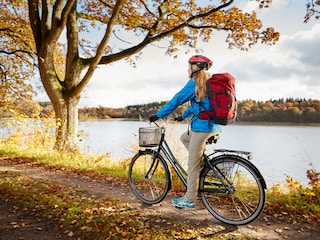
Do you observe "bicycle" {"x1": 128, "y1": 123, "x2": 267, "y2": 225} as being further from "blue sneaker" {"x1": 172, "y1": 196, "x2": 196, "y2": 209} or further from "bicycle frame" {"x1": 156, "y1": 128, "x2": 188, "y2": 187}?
"blue sneaker" {"x1": 172, "y1": 196, "x2": 196, "y2": 209}

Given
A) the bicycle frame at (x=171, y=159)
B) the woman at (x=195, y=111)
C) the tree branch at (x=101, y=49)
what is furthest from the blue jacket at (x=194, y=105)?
the tree branch at (x=101, y=49)

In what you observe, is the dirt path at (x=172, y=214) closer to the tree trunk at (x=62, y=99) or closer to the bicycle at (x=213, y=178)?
the bicycle at (x=213, y=178)

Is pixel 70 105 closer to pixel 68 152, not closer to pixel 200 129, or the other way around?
pixel 68 152

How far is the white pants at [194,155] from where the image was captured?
13.5 feet

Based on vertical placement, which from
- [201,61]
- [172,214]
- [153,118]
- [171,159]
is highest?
[201,61]

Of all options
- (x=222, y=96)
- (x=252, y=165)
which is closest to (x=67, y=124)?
(x=222, y=96)

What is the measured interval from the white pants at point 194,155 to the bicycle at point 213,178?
0.29 ft

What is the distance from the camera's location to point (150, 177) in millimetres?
5113

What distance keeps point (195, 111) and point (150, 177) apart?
1.56m

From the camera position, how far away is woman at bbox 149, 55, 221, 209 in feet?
13.2

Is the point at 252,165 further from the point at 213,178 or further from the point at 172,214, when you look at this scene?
the point at 172,214

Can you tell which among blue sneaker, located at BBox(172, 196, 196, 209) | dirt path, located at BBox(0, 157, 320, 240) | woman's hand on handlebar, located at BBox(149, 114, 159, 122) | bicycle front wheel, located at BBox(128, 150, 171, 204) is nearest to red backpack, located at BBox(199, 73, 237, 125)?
woman's hand on handlebar, located at BBox(149, 114, 159, 122)

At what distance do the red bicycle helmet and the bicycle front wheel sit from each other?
1.60 m

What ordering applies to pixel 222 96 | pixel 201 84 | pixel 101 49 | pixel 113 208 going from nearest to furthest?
1. pixel 222 96
2. pixel 201 84
3. pixel 113 208
4. pixel 101 49
